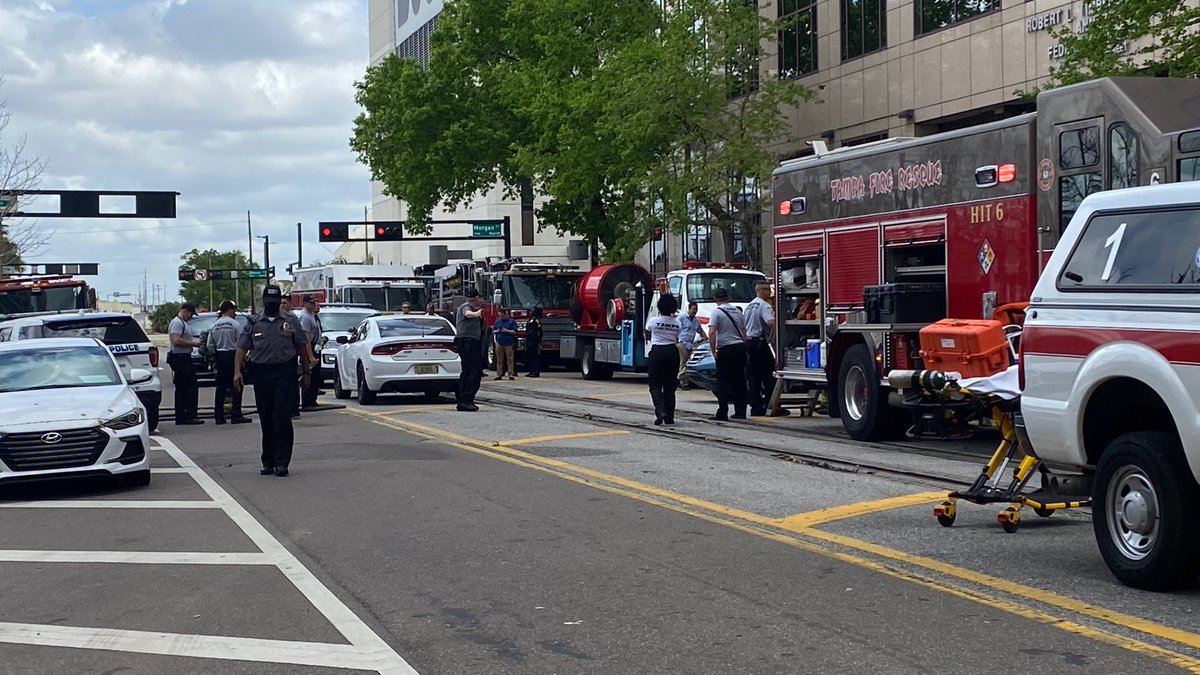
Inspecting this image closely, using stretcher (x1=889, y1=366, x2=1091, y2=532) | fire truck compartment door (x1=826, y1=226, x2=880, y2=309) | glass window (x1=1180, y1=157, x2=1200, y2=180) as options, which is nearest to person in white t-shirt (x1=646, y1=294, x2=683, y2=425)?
fire truck compartment door (x1=826, y1=226, x2=880, y2=309)

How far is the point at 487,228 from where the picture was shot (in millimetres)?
55562

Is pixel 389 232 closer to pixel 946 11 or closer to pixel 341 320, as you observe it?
pixel 341 320

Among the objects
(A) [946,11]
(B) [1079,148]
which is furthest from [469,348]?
(A) [946,11]

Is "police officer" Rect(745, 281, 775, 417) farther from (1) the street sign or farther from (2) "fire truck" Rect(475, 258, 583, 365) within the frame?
(1) the street sign

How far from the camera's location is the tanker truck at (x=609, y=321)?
30281 millimetres

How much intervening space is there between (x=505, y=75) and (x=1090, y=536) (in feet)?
122

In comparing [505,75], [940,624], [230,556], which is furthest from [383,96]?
[940,624]

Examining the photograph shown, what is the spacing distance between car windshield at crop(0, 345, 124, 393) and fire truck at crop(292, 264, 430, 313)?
2890 cm

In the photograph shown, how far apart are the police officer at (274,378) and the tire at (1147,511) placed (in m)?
8.46

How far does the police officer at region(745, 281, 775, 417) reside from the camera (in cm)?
1986

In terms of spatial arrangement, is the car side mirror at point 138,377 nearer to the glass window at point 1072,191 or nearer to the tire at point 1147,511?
the glass window at point 1072,191

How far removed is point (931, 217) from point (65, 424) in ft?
29.0

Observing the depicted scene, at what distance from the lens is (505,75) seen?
44.8 metres

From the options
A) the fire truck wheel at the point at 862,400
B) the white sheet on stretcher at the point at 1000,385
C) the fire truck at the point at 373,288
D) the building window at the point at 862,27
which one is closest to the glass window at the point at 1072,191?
the fire truck wheel at the point at 862,400
